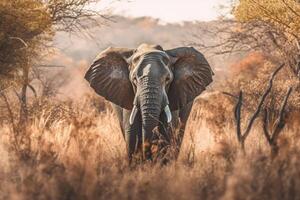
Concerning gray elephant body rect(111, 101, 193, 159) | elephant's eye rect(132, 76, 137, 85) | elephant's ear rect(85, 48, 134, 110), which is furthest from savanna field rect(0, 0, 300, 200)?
elephant's eye rect(132, 76, 137, 85)

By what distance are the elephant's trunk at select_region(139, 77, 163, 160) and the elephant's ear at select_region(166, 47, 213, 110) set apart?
925 millimetres

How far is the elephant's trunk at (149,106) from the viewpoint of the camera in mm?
10641

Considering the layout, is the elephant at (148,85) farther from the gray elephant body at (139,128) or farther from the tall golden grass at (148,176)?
the tall golden grass at (148,176)

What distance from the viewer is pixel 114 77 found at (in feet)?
39.8

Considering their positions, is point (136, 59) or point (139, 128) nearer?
point (139, 128)

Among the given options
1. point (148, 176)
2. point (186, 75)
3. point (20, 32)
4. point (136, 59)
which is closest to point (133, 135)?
point (136, 59)

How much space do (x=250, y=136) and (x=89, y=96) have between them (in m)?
12.4

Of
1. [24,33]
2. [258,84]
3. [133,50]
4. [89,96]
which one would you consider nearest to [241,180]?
[133,50]

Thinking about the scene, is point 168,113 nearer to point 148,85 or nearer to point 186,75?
point 148,85

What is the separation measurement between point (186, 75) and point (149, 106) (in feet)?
4.95

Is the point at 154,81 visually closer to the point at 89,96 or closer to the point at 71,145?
the point at 71,145

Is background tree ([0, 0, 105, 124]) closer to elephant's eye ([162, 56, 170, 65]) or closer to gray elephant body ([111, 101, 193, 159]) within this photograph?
gray elephant body ([111, 101, 193, 159])

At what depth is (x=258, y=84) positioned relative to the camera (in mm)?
19234

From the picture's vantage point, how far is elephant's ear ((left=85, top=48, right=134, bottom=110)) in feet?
39.2
